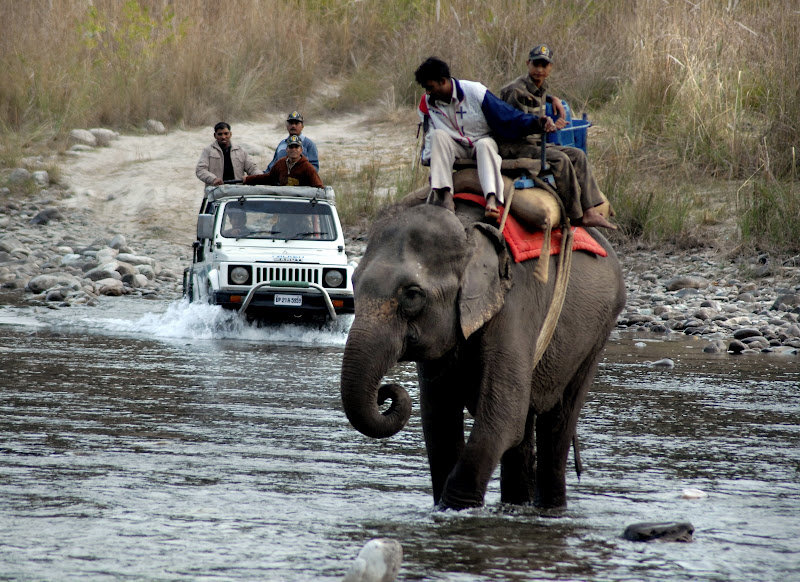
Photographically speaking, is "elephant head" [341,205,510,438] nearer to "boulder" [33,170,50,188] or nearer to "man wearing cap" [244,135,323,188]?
"man wearing cap" [244,135,323,188]

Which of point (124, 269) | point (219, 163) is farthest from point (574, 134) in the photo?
point (124, 269)

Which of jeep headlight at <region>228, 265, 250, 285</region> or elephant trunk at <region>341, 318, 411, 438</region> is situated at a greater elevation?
jeep headlight at <region>228, 265, 250, 285</region>

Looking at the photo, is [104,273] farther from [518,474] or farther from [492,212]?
[492,212]

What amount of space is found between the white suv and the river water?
100 inches

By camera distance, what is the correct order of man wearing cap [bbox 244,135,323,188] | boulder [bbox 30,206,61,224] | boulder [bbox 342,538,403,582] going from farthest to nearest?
boulder [bbox 30,206,61,224]
man wearing cap [bbox 244,135,323,188]
boulder [bbox 342,538,403,582]

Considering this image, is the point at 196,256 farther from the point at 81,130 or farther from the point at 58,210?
the point at 81,130

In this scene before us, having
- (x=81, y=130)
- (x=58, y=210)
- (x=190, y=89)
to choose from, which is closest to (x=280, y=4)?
(x=190, y=89)

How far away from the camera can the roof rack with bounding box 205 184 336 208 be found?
47.4ft

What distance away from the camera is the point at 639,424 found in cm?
828

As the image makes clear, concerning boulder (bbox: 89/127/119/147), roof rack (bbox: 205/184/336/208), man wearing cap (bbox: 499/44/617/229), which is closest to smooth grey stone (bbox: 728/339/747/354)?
roof rack (bbox: 205/184/336/208)

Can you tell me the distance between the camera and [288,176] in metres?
14.9

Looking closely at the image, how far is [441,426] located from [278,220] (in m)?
9.28

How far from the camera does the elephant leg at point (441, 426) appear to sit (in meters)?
5.66

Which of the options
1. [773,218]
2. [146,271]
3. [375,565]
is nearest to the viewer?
[375,565]
